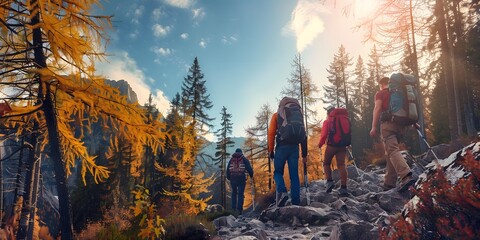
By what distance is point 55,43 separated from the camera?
4941 millimetres

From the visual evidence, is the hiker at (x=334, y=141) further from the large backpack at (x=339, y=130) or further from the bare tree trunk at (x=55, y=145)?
the bare tree trunk at (x=55, y=145)

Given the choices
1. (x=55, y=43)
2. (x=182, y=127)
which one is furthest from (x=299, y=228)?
(x=182, y=127)

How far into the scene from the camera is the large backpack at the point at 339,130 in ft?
22.8

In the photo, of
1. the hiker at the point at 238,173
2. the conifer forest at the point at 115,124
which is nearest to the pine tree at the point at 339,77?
the conifer forest at the point at 115,124

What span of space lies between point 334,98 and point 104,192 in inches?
1150

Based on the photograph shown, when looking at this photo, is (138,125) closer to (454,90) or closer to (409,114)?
(409,114)

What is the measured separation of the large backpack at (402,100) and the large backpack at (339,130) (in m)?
1.30

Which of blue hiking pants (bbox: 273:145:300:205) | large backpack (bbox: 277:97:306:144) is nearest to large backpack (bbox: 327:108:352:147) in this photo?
large backpack (bbox: 277:97:306:144)

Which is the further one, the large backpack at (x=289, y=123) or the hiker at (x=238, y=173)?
the hiker at (x=238, y=173)

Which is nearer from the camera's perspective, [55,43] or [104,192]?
[55,43]

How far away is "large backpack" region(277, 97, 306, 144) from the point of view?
6.17 m

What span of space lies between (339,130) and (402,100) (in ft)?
5.43

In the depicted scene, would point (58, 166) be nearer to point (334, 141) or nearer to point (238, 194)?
point (334, 141)

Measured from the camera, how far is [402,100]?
19.0ft
